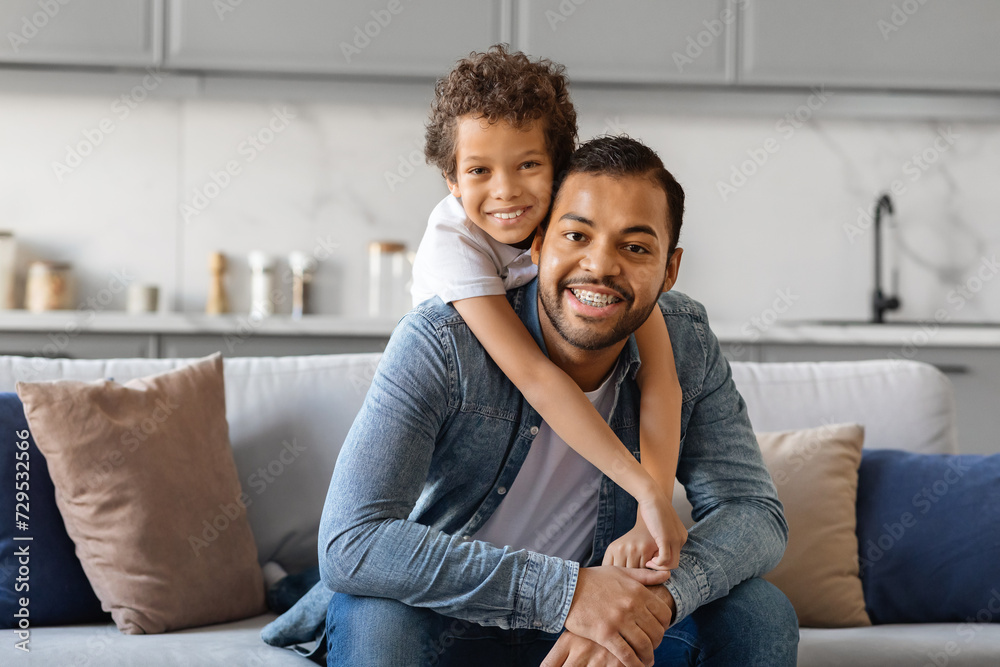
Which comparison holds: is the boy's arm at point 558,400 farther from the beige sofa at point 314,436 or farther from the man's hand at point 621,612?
the beige sofa at point 314,436

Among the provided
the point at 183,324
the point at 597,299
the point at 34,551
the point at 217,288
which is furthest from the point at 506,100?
the point at 217,288

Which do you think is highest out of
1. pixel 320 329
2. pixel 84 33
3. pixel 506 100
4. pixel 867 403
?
pixel 84 33

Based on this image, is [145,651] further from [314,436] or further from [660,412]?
[660,412]

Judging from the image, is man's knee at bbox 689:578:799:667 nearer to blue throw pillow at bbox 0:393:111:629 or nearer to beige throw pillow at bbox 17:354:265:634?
beige throw pillow at bbox 17:354:265:634

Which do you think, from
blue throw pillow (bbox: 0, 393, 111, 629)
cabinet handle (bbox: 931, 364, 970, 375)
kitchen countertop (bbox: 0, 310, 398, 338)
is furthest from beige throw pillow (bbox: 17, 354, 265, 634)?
cabinet handle (bbox: 931, 364, 970, 375)

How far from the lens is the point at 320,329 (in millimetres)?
3059

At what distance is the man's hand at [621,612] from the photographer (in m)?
1.11

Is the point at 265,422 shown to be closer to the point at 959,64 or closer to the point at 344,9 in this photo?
the point at 344,9

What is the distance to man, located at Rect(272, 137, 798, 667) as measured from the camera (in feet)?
3.74

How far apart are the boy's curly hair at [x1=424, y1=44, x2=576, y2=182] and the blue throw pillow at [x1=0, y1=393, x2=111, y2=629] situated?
2.79ft

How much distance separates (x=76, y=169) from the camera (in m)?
3.47

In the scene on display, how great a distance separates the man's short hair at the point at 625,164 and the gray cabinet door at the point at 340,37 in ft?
6.59

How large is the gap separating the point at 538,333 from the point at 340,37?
2.20 meters

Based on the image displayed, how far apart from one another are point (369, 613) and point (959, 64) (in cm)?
313
